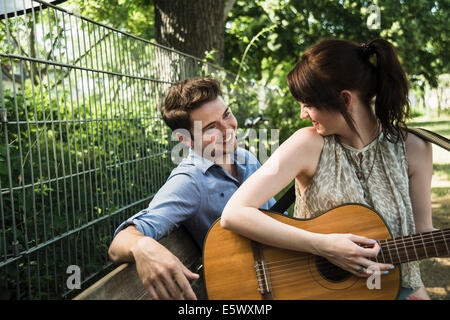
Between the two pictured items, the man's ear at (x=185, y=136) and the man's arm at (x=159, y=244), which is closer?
the man's arm at (x=159, y=244)

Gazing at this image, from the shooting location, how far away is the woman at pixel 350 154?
5.66 ft

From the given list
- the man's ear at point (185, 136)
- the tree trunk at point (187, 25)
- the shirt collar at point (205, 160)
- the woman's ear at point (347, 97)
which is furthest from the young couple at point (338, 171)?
the tree trunk at point (187, 25)

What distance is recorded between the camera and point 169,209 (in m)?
1.80

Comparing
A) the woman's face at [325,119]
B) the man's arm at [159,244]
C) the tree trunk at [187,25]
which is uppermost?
the tree trunk at [187,25]

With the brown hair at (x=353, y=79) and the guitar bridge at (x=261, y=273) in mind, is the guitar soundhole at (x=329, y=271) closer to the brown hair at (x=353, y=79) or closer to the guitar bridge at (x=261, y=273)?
the guitar bridge at (x=261, y=273)

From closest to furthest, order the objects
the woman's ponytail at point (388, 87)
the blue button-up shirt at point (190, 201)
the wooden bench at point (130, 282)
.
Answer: the wooden bench at point (130, 282), the blue button-up shirt at point (190, 201), the woman's ponytail at point (388, 87)

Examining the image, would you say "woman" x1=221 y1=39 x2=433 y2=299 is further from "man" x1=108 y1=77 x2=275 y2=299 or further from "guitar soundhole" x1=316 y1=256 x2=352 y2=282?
"man" x1=108 y1=77 x2=275 y2=299

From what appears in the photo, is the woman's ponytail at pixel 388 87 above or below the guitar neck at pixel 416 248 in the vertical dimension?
above

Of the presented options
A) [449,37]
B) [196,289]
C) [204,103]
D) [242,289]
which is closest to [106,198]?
[204,103]

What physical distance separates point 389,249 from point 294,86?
2.49ft

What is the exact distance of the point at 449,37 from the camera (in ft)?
40.5

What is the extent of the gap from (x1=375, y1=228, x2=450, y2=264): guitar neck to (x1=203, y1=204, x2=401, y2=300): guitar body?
0.05 meters

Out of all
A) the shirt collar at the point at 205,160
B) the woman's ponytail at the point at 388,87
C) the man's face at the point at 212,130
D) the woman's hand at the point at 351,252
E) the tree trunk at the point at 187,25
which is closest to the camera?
the woman's hand at the point at 351,252
